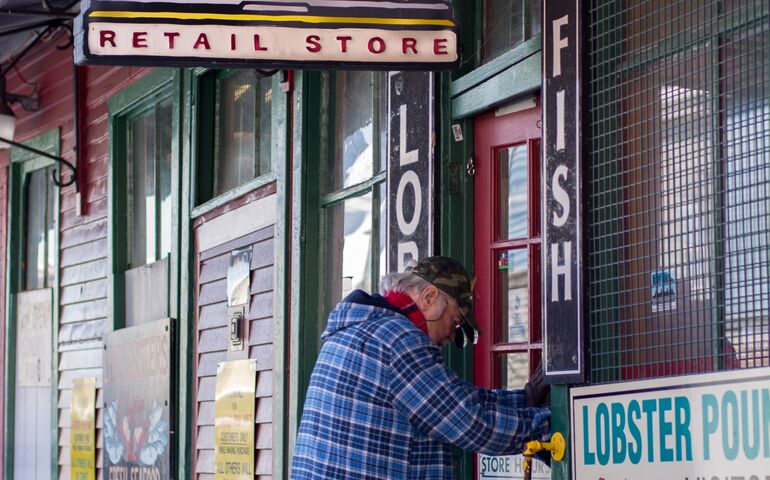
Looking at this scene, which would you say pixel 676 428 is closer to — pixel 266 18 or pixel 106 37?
pixel 266 18

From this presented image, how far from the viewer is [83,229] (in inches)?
406

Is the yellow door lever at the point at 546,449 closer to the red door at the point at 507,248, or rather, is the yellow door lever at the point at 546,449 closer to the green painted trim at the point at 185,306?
the red door at the point at 507,248

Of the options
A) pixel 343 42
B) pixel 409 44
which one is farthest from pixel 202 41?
pixel 409 44

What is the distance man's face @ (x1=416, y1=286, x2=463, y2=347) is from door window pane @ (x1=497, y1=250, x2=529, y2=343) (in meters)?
0.55

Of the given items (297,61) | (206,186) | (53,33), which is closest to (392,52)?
(297,61)

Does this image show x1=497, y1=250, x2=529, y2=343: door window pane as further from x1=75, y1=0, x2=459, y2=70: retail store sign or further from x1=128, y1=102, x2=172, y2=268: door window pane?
x1=128, y1=102, x2=172, y2=268: door window pane

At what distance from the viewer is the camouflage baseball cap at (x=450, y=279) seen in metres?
4.86

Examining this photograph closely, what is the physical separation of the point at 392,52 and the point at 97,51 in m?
1.08

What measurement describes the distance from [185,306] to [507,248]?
3494mm

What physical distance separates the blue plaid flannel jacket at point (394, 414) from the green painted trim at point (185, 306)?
3.83 m

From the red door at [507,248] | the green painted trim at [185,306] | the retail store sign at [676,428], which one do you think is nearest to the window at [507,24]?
the red door at [507,248]

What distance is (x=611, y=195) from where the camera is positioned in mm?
4598

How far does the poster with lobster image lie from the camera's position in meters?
8.68

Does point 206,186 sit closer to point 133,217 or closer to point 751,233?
point 133,217
